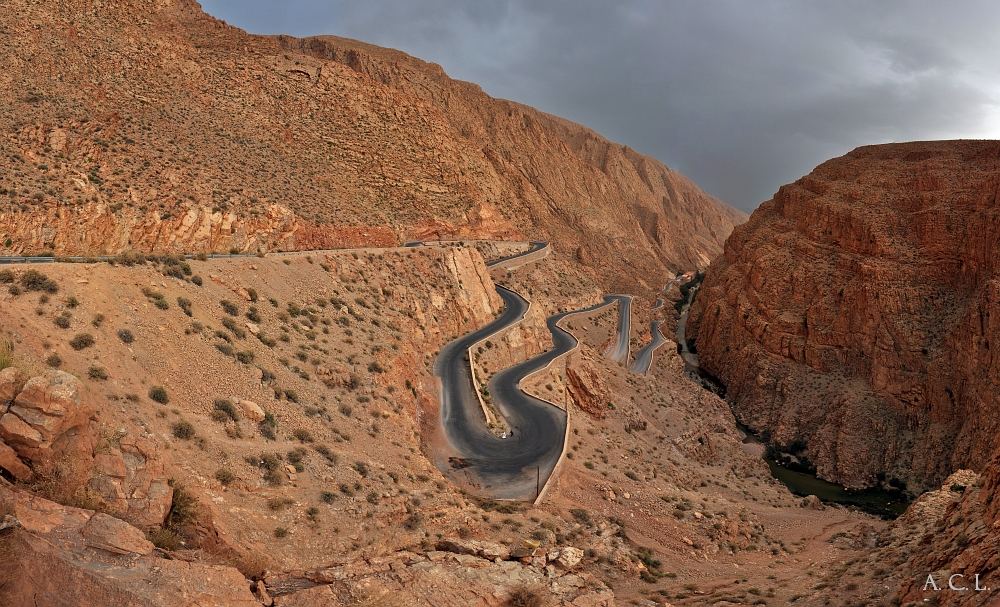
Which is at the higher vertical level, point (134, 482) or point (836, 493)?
point (836, 493)

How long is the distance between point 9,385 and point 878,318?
49.1m

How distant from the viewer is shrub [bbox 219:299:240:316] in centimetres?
1589

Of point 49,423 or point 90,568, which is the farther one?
point 49,423

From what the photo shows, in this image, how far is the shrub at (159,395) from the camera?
10.5 m

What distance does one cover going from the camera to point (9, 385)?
716cm

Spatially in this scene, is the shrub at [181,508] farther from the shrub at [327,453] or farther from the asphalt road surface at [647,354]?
the asphalt road surface at [647,354]

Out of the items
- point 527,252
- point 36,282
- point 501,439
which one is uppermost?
point 527,252

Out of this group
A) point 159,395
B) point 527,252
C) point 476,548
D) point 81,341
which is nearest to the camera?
point 476,548

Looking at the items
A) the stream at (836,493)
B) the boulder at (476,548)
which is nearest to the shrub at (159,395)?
the boulder at (476,548)

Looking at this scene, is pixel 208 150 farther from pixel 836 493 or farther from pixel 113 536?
pixel 836 493

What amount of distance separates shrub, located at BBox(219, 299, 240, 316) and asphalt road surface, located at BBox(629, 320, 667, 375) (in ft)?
108

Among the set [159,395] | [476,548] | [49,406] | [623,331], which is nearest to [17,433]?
[49,406]

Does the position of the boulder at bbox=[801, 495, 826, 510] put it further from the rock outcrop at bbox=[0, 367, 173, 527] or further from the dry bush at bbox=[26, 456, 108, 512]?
the dry bush at bbox=[26, 456, 108, 512]

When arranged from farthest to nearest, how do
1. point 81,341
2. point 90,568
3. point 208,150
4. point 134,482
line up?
1. point 208,150
2. point 81,341
3. point 134,482
4. point 90,568
